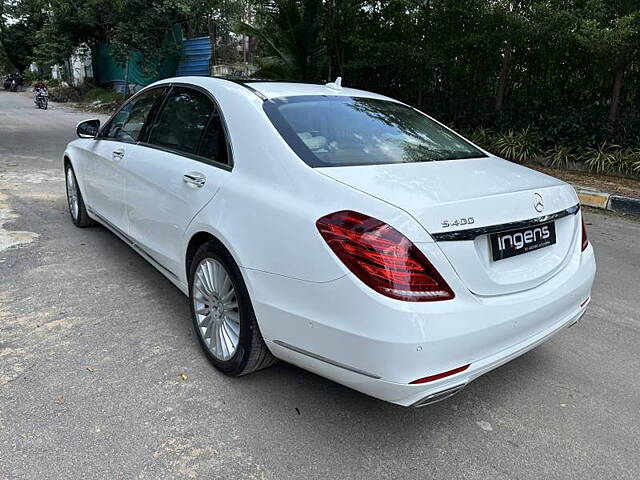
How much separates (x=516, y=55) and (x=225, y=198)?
9231 mm

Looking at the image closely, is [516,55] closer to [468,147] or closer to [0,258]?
[468,147]

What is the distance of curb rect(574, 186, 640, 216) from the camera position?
6.70 m

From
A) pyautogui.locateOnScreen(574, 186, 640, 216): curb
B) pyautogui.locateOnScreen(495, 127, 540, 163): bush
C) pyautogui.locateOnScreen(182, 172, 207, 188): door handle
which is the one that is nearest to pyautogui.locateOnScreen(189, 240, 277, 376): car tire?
pyautogui.locateOnScreen(182, 172, 207, 188): door handle

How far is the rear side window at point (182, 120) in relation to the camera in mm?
3162

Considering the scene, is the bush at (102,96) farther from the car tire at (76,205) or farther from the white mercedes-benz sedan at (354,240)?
the white mercedes-benz sedan at (354,240)

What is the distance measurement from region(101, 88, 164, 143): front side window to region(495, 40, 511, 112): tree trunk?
7.79 meters

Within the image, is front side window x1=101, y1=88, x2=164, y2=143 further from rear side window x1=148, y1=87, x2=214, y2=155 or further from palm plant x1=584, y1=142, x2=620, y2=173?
palm plant x1=584, y1=142, x2=620, y2=173

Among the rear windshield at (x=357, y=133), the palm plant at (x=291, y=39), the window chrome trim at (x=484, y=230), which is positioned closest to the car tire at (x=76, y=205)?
the rear windshield at (x=357, y=133)

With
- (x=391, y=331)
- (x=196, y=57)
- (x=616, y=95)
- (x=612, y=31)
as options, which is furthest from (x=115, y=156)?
(x=196, y=57)

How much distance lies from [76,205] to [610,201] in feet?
21.1

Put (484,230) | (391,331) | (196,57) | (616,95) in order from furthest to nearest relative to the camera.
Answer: (196,57) → (616,95) → (484,230) → (391,331)

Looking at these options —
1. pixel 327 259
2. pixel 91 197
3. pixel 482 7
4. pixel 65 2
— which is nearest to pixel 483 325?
pixel 327 259

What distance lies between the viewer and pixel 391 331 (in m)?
1.96

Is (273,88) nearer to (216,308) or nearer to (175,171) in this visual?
(175,171)
